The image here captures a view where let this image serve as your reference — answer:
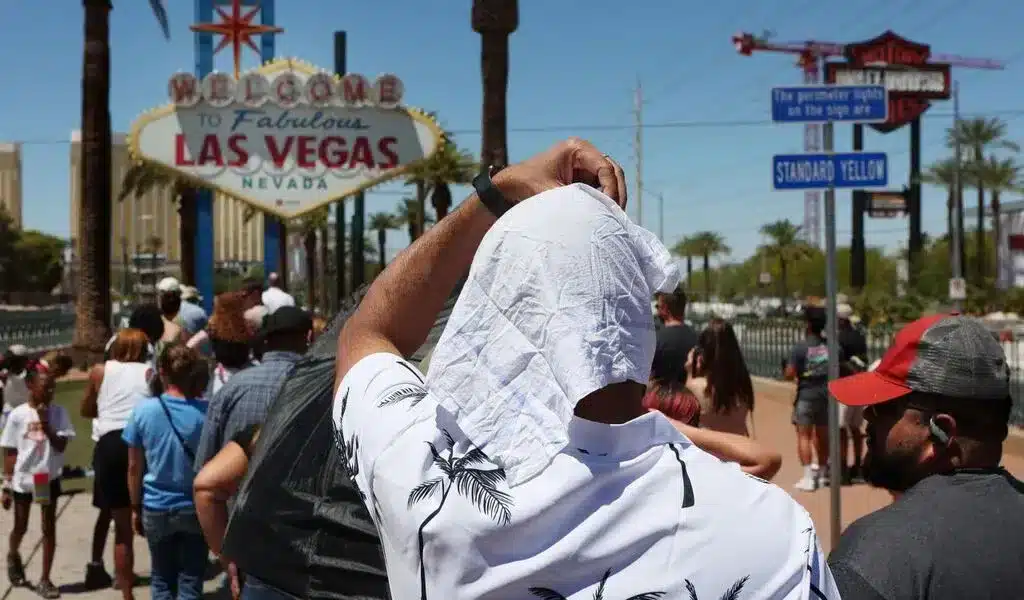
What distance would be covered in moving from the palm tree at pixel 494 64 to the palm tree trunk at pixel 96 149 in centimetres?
752

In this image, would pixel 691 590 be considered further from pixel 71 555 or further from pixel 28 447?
pixel 71 555

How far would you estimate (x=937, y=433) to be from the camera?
2109mm

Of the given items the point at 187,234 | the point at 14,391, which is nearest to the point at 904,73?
the point at 187,234

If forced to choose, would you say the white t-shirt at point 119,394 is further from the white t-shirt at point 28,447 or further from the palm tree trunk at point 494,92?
the palm tree trunk at point 494,92

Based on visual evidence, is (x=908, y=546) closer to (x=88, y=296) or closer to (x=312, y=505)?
(x=312, y=505)

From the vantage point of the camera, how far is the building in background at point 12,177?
584 feet

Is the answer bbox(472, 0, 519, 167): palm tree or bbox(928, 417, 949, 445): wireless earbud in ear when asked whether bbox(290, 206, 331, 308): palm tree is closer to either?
bbox(472, 0, 519, 167): palm tree

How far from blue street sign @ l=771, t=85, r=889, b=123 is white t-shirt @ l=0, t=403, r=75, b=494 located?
519 centimetres

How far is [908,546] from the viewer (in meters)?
1.92

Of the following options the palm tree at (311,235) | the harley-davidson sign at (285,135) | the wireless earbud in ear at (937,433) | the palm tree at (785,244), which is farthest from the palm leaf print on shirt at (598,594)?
the palm tree at (785,244)

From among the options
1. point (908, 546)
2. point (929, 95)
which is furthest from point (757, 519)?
point (929, 95)

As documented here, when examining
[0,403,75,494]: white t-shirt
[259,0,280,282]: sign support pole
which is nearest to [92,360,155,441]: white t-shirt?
[0,403,75,494]: white t-shirt

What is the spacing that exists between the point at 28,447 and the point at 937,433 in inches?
238

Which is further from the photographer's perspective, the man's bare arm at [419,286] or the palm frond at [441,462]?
the man's bare arm at [419,286]
